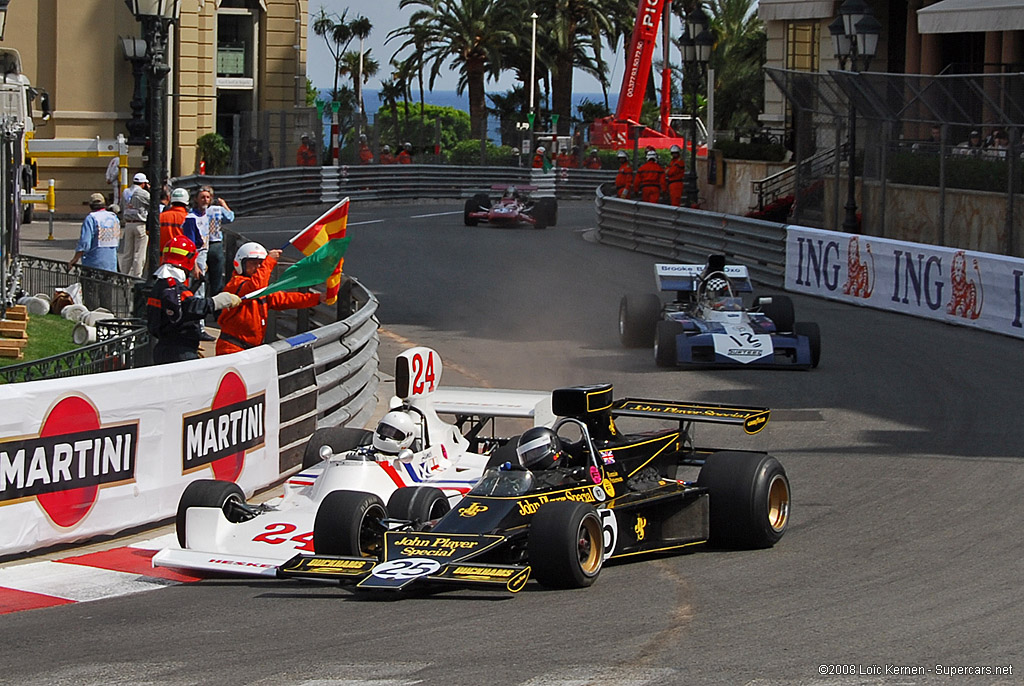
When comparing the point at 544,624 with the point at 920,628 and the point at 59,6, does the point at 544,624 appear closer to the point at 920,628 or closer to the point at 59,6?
the point at 920,628

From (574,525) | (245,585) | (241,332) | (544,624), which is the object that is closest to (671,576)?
(574,525)

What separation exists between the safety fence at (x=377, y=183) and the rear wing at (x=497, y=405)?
75.6 feet

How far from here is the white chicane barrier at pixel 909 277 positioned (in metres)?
18.2

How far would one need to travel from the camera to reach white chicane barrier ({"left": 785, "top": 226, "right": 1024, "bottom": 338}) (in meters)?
18.2

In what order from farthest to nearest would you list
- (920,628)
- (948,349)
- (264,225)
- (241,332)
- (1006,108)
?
(264,225) < (1006,108) < (948,349) < (241,332) < (920,628)

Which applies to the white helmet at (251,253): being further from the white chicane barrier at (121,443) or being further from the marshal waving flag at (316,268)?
the white chicane barrier at (121,443)

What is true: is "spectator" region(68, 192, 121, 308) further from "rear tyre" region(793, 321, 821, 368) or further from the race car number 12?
the race car number 12

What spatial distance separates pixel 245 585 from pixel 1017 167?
14.7m

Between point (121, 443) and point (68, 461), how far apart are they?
412mm

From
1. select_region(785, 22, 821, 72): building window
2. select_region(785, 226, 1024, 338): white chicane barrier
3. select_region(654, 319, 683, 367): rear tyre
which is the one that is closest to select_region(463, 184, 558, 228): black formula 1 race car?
select_region(785, 22, 821, 72): building window

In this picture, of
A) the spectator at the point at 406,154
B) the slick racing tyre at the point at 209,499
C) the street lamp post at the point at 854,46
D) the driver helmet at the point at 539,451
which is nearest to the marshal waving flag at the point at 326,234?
the slick racing tyre at the point at 209,499

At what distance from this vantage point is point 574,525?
7605 mm

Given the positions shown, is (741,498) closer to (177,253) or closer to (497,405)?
(497,405)

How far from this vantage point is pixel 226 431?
10016 mm
